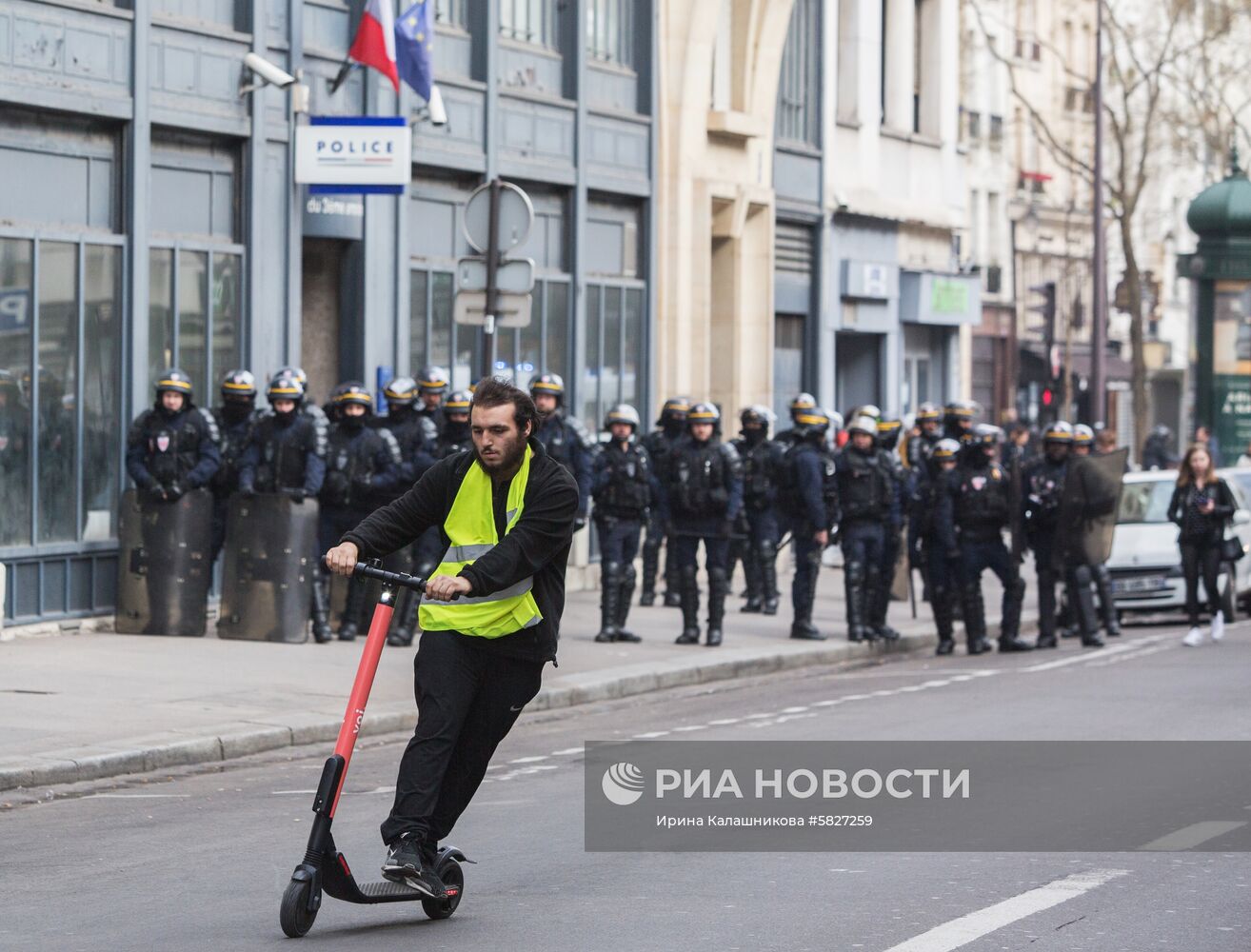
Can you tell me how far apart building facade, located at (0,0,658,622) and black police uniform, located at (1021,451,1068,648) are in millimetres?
5532

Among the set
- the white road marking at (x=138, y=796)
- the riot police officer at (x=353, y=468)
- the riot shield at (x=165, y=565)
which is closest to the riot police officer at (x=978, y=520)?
the riot police officer at (x=353, y=468)

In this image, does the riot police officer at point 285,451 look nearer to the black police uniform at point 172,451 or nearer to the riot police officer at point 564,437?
the black police uniform at point 172,451

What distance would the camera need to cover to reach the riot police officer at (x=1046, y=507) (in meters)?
20.4

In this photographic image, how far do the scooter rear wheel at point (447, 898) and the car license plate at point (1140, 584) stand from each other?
16104mm

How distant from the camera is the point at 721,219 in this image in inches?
1116

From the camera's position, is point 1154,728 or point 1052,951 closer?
point 1052,951

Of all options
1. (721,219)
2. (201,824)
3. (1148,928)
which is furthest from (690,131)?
(1148,928)

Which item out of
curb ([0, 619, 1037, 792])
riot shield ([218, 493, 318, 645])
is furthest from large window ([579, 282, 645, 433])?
riot shield ([218, 493, 318, 645])

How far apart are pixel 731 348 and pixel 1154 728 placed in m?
15.8

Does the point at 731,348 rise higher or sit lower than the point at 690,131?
lower

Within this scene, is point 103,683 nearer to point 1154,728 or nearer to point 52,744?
point 52,744

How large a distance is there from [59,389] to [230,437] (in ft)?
4.41

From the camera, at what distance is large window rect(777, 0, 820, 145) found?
30.4 meters

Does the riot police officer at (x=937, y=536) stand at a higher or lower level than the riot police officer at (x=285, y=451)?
lower
